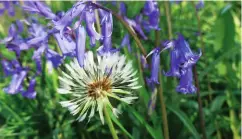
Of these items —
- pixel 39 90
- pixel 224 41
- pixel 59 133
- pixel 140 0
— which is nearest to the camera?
pixel 59 133

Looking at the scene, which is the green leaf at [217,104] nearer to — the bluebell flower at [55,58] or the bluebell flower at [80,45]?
the bluebell flower at [55,58]

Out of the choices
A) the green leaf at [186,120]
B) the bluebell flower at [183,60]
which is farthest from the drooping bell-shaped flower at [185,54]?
the green leaf at [186,120]

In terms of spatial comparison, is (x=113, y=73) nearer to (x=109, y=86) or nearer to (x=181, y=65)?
(x=109, y=86)

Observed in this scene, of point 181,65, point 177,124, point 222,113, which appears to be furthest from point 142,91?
point 222,113

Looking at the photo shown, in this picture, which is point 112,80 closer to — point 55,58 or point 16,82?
point 55,58

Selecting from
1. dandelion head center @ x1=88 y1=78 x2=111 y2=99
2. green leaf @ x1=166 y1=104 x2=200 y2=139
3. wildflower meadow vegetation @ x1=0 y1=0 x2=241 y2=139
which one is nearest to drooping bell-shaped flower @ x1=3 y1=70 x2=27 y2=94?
wildflower meadow vegetation @ x1=0 y1=0 x2=241 y2=139

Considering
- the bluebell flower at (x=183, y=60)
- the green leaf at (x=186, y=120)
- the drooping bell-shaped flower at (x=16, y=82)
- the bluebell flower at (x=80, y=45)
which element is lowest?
the green leaf at (x=186, y=120)

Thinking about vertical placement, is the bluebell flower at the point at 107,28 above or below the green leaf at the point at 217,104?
above

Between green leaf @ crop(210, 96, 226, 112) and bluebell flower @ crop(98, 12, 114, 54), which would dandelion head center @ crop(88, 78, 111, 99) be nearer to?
bluebell flower @ crop(98, 12, 114, 54)
